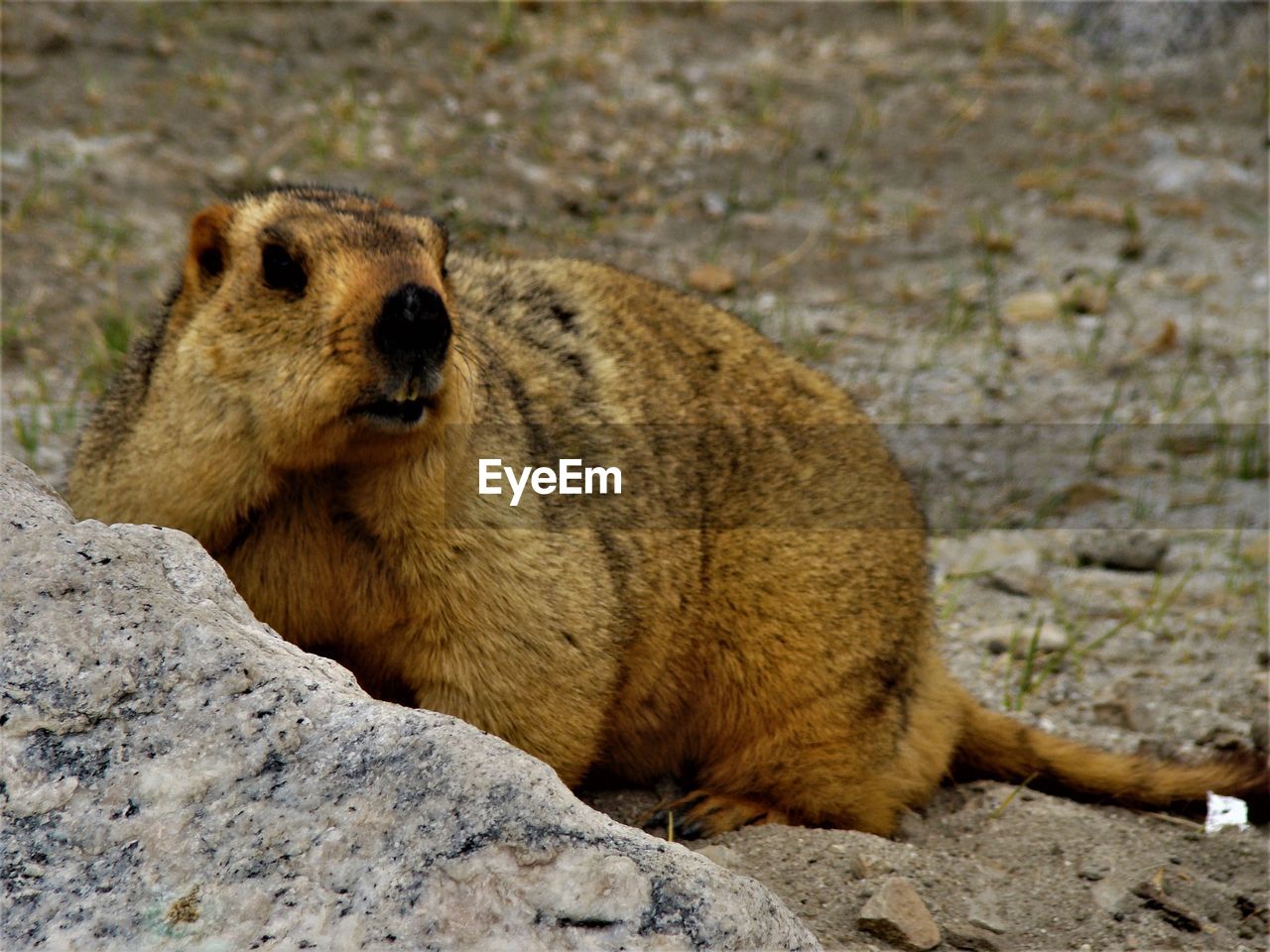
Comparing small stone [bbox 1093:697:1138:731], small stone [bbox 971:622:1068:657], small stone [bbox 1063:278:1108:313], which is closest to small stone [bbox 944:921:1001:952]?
small stone [bbox 1093:697:1138:731]

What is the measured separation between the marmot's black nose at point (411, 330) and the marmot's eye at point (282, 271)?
358 mm

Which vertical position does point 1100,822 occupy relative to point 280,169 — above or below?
below

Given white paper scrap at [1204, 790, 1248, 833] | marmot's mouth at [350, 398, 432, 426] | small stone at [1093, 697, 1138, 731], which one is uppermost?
marmot's mouth at [350, 398, 432, 426]

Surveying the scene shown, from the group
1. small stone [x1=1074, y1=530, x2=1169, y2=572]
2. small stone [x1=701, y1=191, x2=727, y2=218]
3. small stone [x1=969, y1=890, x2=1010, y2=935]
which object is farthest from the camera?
small stone [x1=701, y1=191, x2=727, y2=218]

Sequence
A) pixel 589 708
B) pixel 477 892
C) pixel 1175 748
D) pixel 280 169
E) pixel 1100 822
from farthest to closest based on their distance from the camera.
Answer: pixel 280 169 → pixel 1175 748 → pixel 1100 822 → pixel 589 708 → pixel 477 892

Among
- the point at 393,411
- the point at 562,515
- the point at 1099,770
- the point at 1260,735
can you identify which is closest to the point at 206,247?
the point at 393,411

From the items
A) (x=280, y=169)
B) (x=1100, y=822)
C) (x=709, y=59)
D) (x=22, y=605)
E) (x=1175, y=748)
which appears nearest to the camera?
(x=22, y=605)

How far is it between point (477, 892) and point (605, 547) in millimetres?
1935

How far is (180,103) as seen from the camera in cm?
930

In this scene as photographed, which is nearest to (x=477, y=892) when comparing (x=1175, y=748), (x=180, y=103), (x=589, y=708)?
(x=589, y=708)

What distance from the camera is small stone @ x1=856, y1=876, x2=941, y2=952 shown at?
3777mm

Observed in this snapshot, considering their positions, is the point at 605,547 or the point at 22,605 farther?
the point at 605,547

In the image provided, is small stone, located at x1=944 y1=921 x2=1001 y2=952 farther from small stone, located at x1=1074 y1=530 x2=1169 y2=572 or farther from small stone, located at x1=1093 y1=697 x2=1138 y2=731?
small stone, located at x1=1074 y1=530 x2=1169 y2=572

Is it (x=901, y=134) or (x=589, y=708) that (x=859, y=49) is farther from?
(x=589, y=708)
